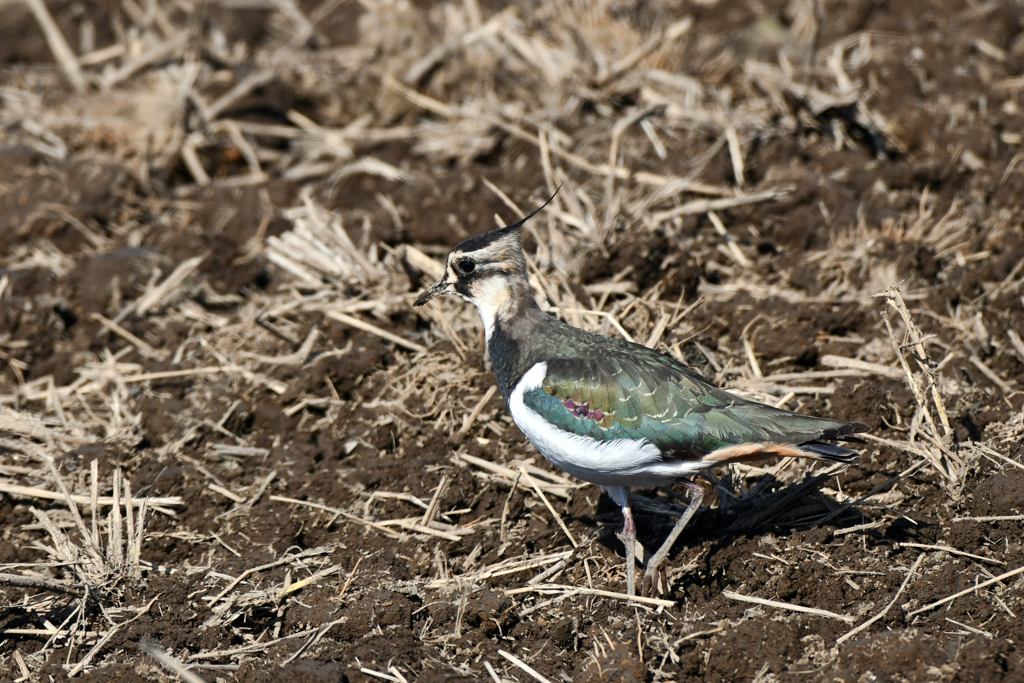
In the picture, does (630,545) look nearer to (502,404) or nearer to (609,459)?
(609,459)

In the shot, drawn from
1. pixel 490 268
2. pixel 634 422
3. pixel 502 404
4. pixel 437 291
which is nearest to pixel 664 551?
pixel 634 422

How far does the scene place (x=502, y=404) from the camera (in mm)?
6688

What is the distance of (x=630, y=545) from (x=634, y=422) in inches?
29.7

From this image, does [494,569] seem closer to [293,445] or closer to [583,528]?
[583,528]

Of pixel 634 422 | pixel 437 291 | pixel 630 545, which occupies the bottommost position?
pixel 630 545

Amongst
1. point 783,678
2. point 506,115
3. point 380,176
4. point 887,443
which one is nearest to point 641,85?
point 506,115

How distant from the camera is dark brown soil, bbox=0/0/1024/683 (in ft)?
16.5

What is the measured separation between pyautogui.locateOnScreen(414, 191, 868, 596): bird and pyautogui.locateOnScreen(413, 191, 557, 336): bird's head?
378 millimetres

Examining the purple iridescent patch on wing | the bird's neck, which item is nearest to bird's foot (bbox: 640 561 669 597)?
the purple iridescent patch on wing

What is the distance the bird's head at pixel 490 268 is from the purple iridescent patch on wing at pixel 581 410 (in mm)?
1004

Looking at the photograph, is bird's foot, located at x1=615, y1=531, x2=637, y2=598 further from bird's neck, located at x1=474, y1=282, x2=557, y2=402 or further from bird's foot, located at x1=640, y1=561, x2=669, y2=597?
bird's neck, located at x1=474, y1=282, x2=557, y2=402

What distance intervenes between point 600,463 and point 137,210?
19.6ft

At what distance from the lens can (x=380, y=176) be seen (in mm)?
9070

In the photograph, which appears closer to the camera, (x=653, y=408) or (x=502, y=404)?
(x=653, y=408)
